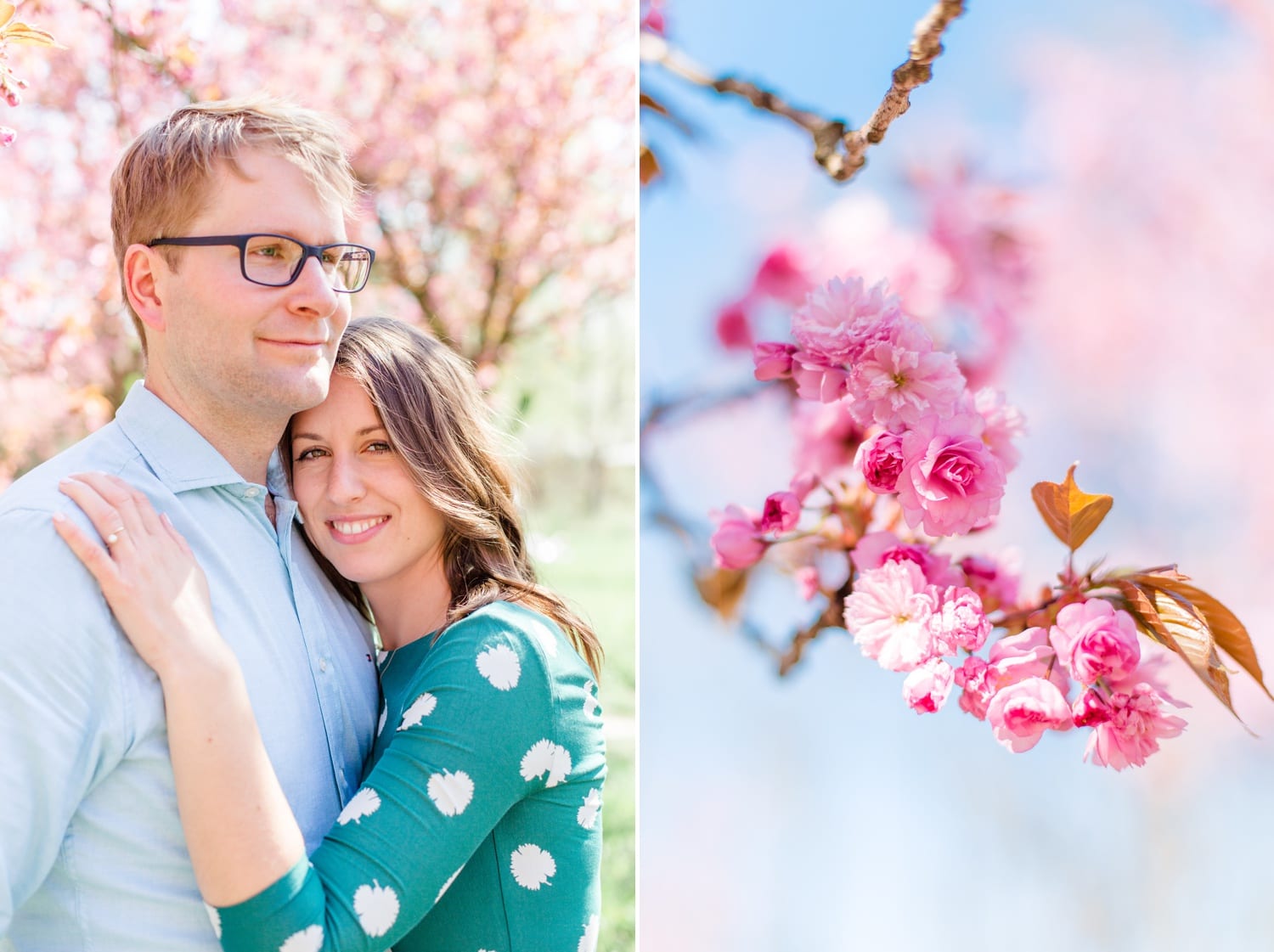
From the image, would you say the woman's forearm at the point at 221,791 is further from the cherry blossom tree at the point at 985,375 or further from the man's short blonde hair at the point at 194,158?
the cherry blossom tree at the point at 985,375

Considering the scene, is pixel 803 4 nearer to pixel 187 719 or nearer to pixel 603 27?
pixel 187 719

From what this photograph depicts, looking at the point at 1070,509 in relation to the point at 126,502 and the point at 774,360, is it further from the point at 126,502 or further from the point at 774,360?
the point at 126,502

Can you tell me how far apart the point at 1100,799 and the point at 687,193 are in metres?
1.10

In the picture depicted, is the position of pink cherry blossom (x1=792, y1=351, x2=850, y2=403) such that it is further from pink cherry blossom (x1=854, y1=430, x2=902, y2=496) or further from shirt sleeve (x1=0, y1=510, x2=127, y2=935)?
shirt sleeve (x1=0, y1=510, x2=127, y2=935)

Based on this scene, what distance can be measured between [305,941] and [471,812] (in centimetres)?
21

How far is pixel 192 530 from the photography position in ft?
4.14

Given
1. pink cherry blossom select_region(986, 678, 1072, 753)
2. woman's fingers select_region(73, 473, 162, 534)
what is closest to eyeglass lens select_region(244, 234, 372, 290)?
woman's fingers select_region(73, 473, 162, 534)

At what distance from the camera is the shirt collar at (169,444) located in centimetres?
130

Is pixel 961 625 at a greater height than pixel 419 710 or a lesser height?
greater

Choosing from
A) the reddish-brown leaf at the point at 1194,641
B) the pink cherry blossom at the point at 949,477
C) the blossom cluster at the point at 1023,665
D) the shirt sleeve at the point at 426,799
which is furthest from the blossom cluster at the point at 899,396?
the shirt sleeve at the point at 426,799

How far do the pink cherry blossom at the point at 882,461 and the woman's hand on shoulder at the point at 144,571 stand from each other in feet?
2.40

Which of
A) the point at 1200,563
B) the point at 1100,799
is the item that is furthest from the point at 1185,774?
the point at 1200,563

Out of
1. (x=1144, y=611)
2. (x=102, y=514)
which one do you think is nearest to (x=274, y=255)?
(x=102, y=514)

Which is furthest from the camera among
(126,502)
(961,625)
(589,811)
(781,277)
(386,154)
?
(386,154)
